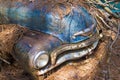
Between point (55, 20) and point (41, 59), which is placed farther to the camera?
point (55, 20)

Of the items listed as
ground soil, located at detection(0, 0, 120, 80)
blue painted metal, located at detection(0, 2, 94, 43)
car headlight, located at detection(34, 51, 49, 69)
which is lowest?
ground soil, located at detection(0, 0, 120, 80)

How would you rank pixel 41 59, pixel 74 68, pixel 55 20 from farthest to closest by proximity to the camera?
1. pixel 74 68
2. pixel 55 20
3. pixel 41 59

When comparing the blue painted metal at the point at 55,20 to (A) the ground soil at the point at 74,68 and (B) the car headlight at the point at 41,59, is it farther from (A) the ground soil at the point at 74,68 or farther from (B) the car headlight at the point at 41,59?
(B) the car headlight at the point at 41,59

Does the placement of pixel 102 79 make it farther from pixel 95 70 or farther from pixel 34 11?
pixel 34 11

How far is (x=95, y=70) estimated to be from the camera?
14.6ft

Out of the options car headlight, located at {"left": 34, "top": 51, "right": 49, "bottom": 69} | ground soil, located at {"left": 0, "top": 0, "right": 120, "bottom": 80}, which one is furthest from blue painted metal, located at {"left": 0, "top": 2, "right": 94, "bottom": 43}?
car headlight, located at {"left": 34, "top": 51, "right": 49, "bottom": 69}

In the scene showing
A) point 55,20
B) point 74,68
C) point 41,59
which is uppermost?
point 55,20

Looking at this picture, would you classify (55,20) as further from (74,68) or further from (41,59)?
(74,68)

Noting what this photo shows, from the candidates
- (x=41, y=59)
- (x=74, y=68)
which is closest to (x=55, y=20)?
(x=41, y=59)

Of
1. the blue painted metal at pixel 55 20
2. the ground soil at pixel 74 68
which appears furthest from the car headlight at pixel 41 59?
the blue painted metal at pixel 55 20

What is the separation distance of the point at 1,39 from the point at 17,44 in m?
0.56

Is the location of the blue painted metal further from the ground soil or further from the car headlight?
the car headlight

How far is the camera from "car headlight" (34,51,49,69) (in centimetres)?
377

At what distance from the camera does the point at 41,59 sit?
3.82 meters
